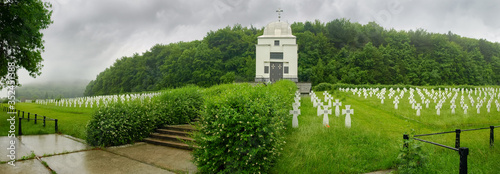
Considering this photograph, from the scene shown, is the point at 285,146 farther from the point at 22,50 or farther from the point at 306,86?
the point at 306,86

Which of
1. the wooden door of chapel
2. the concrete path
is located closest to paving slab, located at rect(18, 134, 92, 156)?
the concrete path

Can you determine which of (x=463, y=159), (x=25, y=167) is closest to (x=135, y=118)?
(x=25, y=167)

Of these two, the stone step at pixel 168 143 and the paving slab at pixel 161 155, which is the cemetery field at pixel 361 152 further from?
the stone step at pixel 168 143

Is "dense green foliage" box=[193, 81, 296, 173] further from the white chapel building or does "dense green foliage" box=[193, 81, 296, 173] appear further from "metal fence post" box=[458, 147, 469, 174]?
the white chapel building

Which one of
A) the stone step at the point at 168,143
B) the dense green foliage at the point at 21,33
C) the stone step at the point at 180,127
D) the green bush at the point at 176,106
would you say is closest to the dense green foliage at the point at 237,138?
→ the stone step at the point at 168,143

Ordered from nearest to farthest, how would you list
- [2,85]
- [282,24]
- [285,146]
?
1. [285,146]
2. [2,85]
3. [282,24]

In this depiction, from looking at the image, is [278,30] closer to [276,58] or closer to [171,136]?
[276,58]

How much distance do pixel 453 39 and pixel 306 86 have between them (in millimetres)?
51047

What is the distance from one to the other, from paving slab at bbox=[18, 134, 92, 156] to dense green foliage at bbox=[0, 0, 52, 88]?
6043 millimetres

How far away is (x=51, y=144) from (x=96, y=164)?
3.71 meters

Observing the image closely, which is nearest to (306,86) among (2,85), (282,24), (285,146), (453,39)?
(282,24)

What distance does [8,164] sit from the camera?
670cm

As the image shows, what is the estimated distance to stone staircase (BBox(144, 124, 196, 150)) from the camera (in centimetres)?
Result: 871

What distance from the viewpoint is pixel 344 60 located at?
51.3 m
